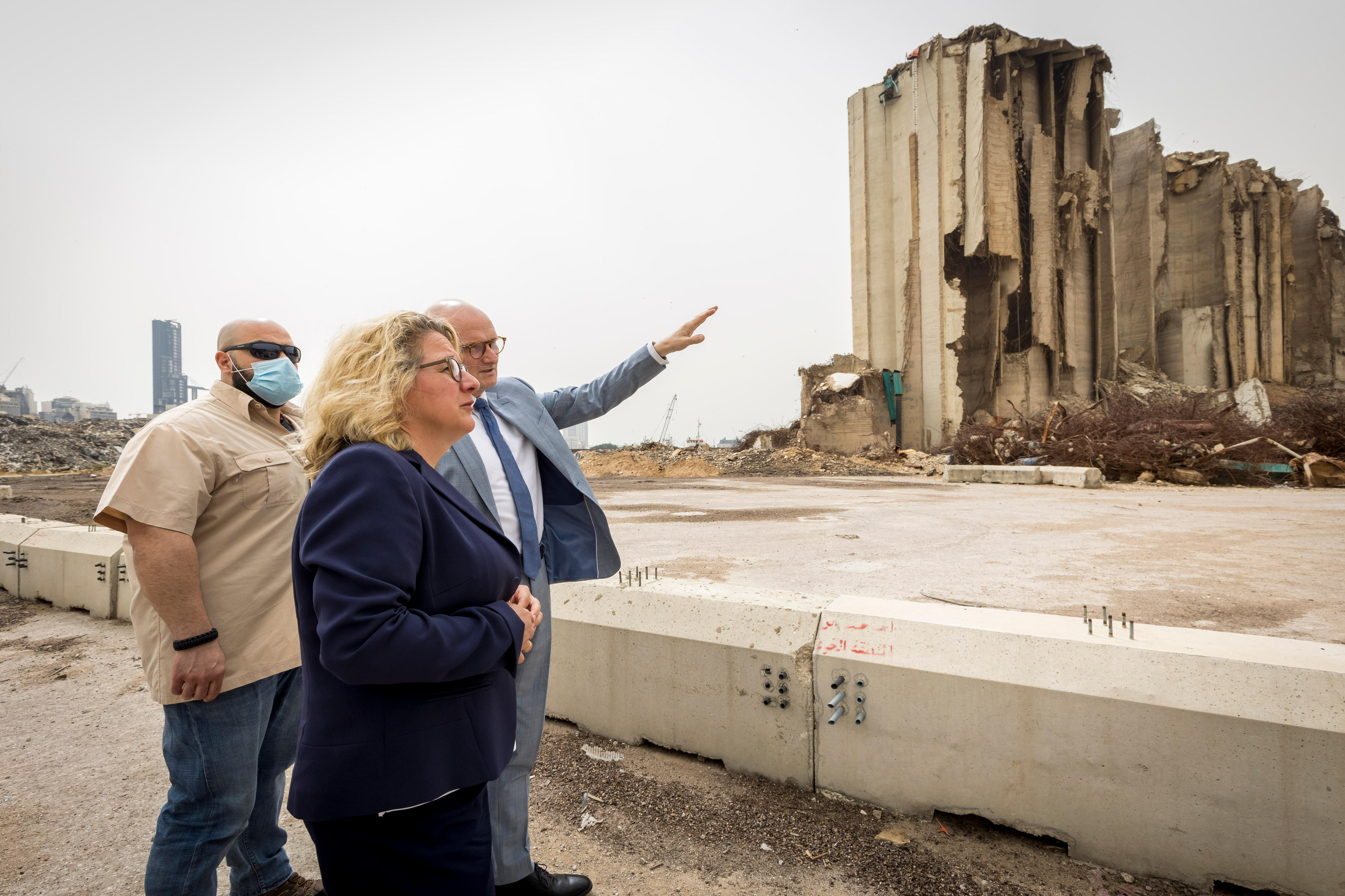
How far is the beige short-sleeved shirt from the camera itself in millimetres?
1746

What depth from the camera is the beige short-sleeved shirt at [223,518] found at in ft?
5.73

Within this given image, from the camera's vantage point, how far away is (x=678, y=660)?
268cm

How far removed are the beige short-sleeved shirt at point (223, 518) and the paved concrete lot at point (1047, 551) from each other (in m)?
2.83

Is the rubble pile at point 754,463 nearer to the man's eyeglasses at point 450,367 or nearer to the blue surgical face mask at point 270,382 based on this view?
the blue surgical face mask at point 270,382

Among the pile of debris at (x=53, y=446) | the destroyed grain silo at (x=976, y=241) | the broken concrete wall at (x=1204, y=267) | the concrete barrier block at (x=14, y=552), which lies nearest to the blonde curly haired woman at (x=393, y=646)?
the concrete barrier block at (x=14, y=552)

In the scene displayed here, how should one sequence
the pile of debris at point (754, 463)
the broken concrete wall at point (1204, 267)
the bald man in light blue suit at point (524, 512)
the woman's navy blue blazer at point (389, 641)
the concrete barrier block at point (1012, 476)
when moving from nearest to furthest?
the woman's navy blue blazer at point (389, 641), the bald man in light blue suit at point (524, 512), the concrete barrier block at point (1012, 476), the pile of debris at point (754, 463), the broken concrete wall at point (1204, 267)

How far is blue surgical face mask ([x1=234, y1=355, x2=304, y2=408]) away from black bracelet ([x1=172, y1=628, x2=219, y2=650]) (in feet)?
2.57

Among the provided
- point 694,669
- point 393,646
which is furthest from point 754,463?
point 393,646

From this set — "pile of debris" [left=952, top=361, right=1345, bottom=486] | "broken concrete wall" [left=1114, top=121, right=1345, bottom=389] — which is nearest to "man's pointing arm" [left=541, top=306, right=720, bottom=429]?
"pile of debris" [left=952, top=361, right=1345, bottom=486]

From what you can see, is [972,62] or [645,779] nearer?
[645,779]

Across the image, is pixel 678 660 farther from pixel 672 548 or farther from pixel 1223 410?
pixel 1223 410

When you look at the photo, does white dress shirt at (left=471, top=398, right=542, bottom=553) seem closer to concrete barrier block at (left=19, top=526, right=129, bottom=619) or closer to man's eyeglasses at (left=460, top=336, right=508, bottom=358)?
man's eyeglasses at (left=460, top=336, right=508, bottom=358)

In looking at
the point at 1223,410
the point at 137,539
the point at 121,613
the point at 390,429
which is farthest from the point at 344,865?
the point at 1223,410

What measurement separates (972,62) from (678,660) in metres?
31.9
